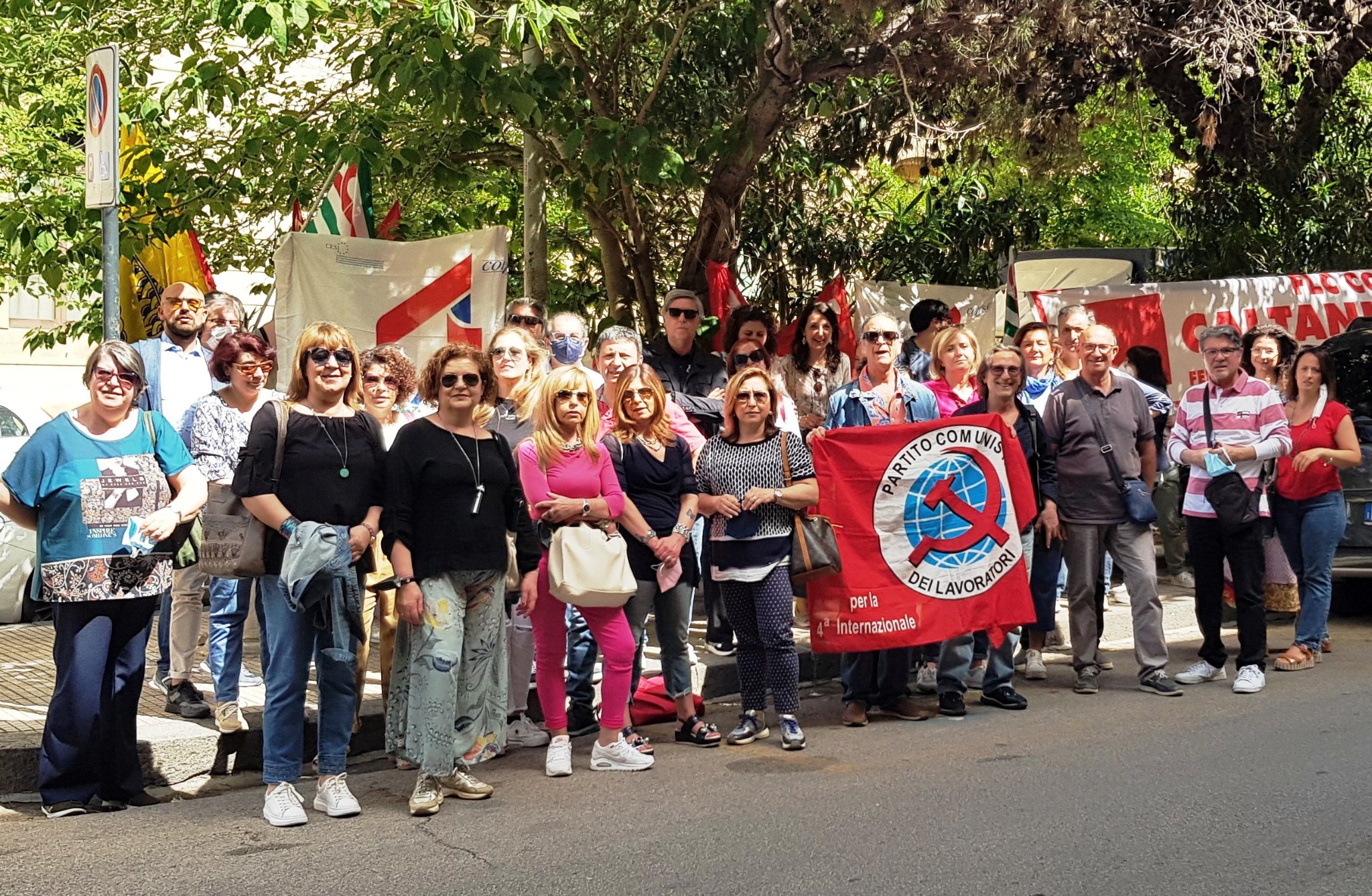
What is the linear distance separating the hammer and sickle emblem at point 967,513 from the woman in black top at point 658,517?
4.62 feet

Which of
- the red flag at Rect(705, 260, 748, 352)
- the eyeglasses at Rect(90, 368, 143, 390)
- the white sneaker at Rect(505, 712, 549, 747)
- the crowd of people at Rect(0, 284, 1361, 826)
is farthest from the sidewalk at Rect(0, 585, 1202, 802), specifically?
the red flag at Rect(705, 260, 748, 352)

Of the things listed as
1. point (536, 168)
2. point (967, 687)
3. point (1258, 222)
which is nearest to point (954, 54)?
point (536, 168)

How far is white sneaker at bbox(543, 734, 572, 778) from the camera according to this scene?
6336 millimetres

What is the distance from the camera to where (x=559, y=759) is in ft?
20.9

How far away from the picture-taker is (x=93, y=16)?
11.8 meters

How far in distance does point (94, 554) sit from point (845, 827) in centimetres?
305

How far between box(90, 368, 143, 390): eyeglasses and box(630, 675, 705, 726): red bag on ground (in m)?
2.84

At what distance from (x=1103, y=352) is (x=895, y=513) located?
4.69ft

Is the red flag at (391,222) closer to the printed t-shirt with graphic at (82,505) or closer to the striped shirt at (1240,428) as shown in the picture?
the printed t-shirt with graphic at (82,505)

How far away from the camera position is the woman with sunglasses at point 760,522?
6836 millimetres

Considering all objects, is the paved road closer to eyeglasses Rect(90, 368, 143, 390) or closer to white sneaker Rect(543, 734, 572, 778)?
white sneaker Rect(543, 734, 572, 778)

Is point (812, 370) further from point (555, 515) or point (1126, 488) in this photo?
point (555, 515)

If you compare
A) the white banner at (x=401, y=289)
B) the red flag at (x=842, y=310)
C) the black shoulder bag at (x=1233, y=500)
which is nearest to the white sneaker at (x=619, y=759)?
the black shoulder bag at (x=1233, y=500)

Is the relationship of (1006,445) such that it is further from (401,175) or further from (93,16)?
(93,16)
